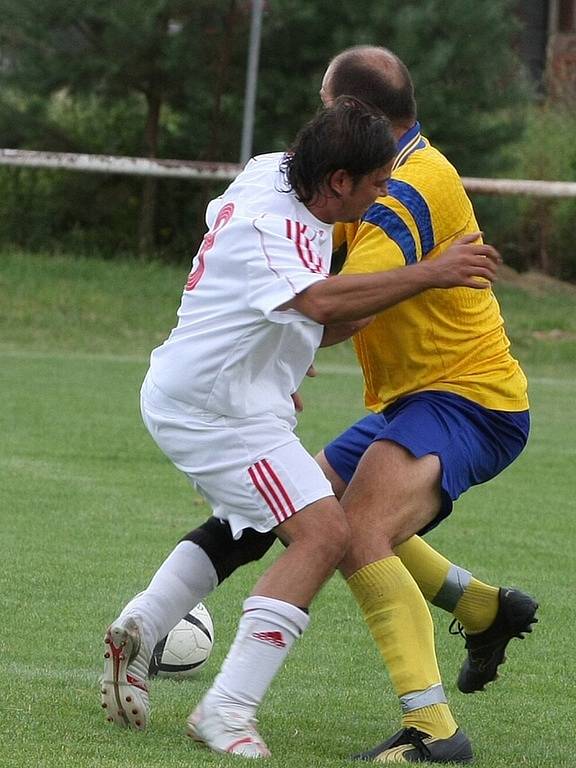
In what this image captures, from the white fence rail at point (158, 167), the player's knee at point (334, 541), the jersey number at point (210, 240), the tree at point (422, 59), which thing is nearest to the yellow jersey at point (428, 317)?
the jersey number at point (210, 240)

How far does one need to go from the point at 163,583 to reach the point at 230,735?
0.70 meters

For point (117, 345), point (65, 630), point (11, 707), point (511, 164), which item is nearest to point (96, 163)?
point (117, 345)

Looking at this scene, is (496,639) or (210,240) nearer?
(210,240)

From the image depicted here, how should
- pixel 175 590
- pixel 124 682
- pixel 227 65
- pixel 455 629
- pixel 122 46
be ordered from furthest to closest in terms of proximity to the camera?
pixel 227 65 < pixel 122 46 < pixel 455 629 < pixel 175 590 < pixel 124 682

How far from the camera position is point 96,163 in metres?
18.0

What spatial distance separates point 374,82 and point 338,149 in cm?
53

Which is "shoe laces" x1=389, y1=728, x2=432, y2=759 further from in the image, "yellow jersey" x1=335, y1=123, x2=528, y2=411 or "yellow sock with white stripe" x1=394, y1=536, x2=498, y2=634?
"yellow jersey" x1=335, y1=123, x2=528, y2=411

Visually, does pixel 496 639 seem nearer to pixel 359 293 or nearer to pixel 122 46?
pixel 359 293

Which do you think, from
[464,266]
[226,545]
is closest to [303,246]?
[464,266]

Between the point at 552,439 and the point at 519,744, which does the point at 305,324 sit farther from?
the point at 552,439

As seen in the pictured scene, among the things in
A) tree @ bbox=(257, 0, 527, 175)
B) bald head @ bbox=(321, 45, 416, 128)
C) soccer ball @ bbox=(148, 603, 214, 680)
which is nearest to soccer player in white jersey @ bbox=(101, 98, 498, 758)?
bald head @ bbox=(321, 45, 416, 128)

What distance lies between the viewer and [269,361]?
4391 millimetres

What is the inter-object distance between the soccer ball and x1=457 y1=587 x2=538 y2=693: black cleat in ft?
2.86

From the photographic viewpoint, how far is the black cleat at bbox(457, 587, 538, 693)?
17.0ft
